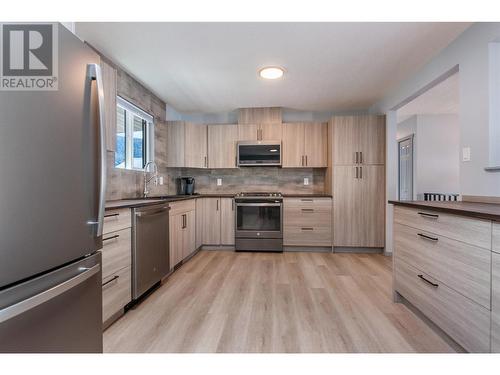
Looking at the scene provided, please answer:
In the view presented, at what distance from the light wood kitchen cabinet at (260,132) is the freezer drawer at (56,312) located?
3.36 m

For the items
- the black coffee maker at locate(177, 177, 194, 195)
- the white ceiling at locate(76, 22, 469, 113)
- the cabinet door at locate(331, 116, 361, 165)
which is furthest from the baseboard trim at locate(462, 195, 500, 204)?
the black coffee maker at locate(177, 177, 194, 195)

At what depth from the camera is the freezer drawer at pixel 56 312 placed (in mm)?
693

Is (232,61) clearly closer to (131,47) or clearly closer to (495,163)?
(131,47)

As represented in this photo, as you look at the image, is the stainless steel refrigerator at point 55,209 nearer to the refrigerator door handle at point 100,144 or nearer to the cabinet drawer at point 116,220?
the refrigerator door handle at point 100,144

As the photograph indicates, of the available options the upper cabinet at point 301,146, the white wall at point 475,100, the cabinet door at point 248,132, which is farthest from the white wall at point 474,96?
the cabinet door at point 248,132

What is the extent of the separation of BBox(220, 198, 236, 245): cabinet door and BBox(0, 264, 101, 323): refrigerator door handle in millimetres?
2969

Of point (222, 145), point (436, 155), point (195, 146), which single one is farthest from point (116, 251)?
point (436, 155)

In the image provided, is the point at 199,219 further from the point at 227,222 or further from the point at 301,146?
the point at 301,146

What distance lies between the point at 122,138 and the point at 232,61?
5.34ft

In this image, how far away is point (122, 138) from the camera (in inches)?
116

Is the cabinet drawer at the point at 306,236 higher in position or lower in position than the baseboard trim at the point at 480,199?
lower

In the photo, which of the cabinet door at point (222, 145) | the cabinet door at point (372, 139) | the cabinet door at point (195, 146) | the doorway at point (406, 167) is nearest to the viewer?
the cabinet door at point (372, 139)
